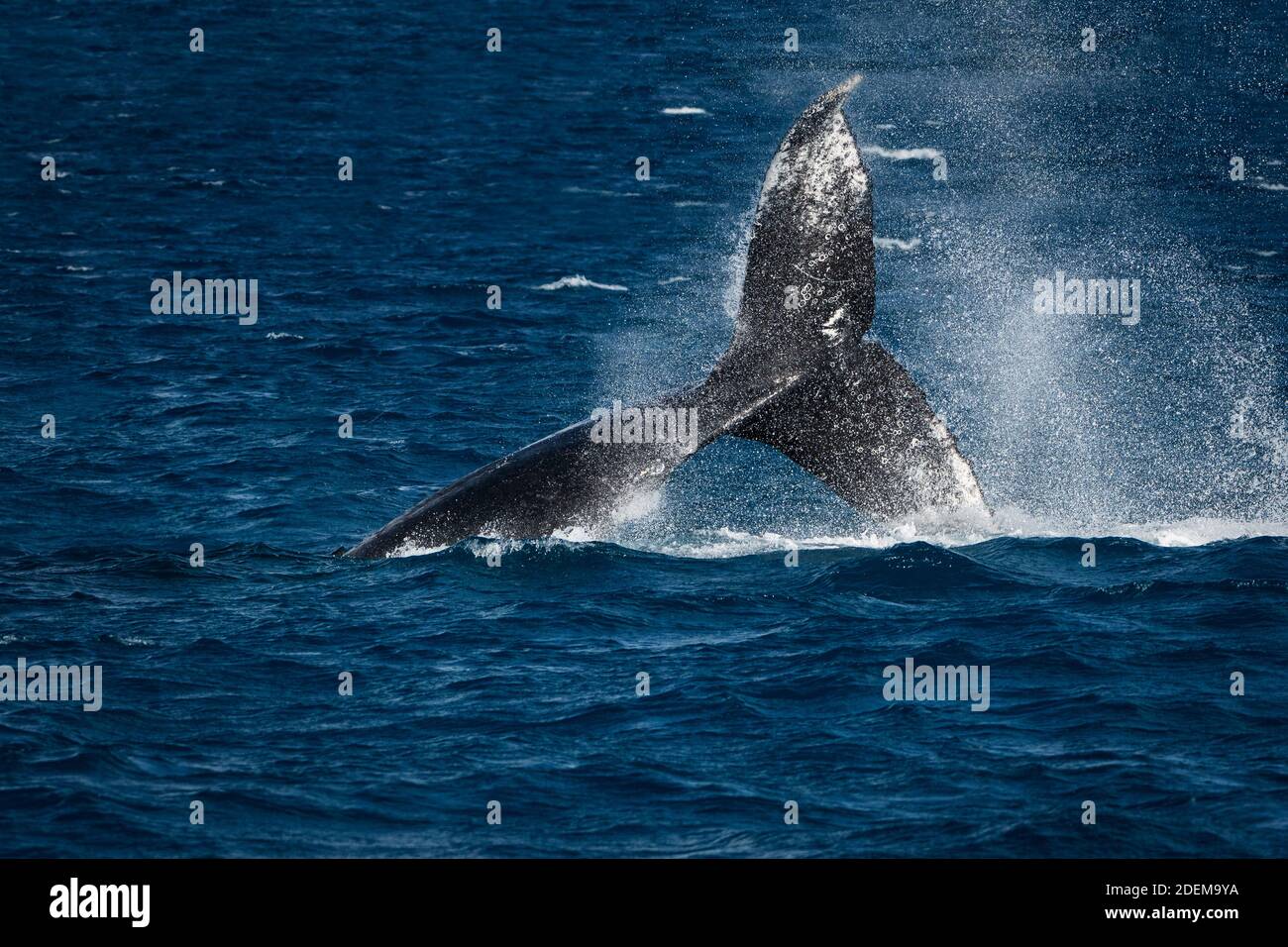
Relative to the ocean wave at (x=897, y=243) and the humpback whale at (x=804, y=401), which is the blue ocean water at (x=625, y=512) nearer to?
the ocean wave at (x=897, y=243)

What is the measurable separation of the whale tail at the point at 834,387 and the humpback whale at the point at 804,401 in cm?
1

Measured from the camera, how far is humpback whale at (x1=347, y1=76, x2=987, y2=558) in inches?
736

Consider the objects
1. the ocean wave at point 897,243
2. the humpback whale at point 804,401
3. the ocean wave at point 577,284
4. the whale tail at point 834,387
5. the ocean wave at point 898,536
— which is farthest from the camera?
the ocean wave at point 897,243

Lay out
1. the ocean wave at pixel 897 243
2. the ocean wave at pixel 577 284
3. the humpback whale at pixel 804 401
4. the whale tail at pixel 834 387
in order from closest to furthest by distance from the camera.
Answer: the humpback whale at pixel 804 401, the whale tail at pixel 834 387, the ocean wave at pixel 577 284, the ocean wave at pixel 897 243

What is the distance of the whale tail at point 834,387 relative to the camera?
1919 cm

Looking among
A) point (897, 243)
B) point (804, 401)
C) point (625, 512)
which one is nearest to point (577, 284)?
point (897, 243)

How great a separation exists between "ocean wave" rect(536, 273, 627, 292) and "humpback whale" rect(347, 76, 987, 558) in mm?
21273

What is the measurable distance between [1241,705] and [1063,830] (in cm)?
379

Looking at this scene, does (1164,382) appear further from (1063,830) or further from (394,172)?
(394,172)

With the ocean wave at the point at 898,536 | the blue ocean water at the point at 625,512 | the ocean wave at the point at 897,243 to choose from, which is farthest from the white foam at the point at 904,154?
the ocean wave at the point at 898,536

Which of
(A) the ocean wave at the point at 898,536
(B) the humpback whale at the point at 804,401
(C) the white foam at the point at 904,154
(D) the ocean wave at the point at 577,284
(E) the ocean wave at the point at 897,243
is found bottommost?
(A) the ocean wave at the point at 898,536

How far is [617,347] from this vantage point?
3688 cm

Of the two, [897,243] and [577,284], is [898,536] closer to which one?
[577,284]

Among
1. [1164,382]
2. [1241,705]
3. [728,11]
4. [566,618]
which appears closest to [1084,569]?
[1241,705]
